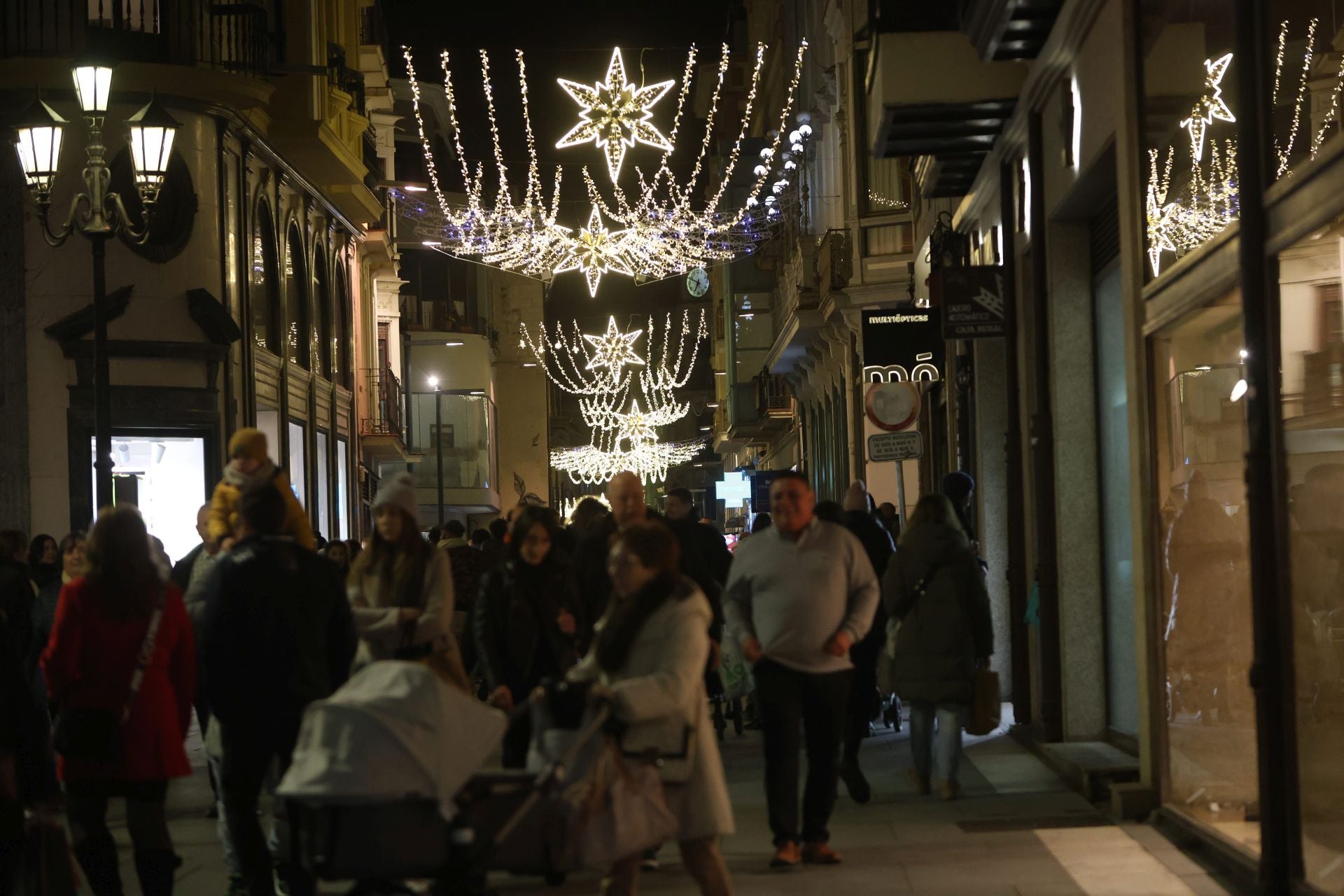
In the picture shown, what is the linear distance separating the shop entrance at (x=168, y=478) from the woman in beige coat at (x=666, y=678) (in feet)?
63.8

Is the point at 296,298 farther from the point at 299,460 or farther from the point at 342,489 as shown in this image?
the point at 342,489

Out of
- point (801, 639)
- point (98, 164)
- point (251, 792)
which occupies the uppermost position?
point (98, 164)

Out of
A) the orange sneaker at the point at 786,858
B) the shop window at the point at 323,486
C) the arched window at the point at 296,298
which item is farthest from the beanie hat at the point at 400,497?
the shop window at the point at 323,486

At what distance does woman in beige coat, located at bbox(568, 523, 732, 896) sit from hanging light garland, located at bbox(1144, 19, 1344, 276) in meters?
2.92

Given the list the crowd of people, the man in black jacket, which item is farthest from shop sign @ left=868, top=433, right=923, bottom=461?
the man in black jacket

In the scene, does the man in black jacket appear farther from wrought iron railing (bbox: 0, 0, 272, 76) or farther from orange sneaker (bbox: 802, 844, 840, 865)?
wrought iron railing (bbox: 0, 0, 272, 76)

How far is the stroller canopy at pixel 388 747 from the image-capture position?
5633mm

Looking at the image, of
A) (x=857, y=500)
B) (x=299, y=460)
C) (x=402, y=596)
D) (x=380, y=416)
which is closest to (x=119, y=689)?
(x=402, y=596)

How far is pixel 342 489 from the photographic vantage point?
37969 mm

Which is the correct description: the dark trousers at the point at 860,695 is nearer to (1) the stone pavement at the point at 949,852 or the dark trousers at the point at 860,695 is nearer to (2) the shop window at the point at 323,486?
(1) the stone pavement at the point at 949,852

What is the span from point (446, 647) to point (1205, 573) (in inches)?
151

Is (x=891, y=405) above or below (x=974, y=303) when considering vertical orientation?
below

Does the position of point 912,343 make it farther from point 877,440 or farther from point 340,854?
point 340,854

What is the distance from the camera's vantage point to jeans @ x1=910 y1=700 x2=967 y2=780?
12.1 metres
